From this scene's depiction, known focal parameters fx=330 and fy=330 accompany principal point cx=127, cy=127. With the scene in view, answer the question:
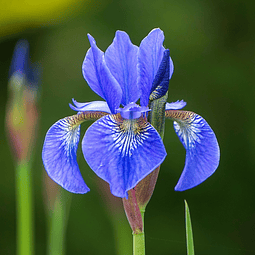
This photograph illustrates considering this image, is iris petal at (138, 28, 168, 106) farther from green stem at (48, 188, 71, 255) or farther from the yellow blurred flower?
the yellow blurred flower

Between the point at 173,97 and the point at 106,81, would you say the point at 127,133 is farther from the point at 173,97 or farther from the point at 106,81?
the point at 173,97

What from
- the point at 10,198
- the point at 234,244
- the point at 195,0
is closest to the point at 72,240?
the point at 10,198

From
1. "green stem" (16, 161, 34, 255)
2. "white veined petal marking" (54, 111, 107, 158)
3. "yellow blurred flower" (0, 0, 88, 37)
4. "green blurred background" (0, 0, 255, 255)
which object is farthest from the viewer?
"yellow blurred flower" (0, 0, 88, 37)

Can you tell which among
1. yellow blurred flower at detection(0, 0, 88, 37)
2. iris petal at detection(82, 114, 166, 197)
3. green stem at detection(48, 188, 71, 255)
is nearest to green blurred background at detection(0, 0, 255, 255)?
yellow blurred flower at detection(0, 0, 88, 37)

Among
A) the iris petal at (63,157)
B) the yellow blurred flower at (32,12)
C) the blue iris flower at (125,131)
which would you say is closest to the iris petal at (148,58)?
the blue iris flower at (125,131)

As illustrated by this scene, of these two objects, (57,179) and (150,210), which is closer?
(57,179)

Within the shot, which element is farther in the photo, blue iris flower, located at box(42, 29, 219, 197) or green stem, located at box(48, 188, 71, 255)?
green stem, located at box(48, 188, 71, 255)

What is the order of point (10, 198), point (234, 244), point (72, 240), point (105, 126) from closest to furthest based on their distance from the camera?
point (105, 126), point (234, 244), point (72, 240), point (10, 198)

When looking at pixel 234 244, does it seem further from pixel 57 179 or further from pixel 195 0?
pixel 57 179
